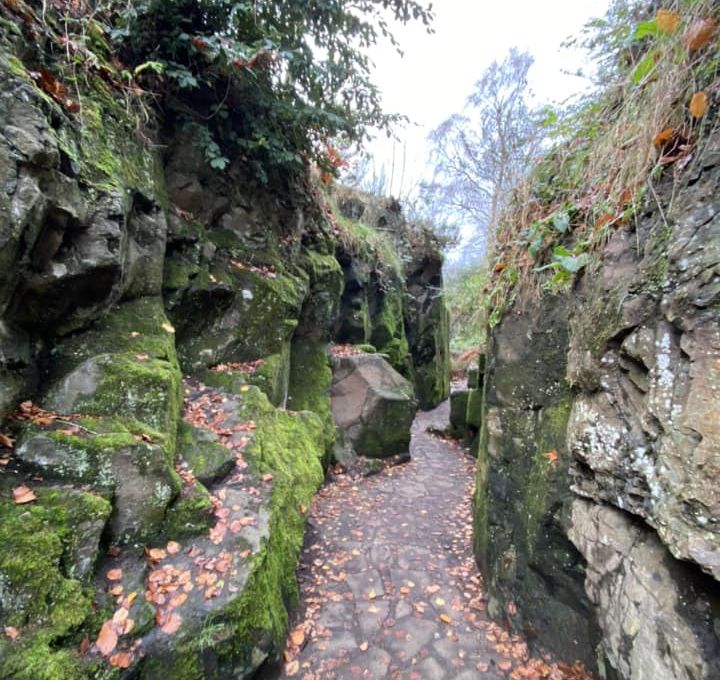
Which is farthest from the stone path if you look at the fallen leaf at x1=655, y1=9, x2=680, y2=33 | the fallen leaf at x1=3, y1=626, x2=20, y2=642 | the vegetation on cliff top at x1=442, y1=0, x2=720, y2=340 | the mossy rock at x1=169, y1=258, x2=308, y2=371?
the fallen leaf at x1=655, y1=9, x2=680, y2=33

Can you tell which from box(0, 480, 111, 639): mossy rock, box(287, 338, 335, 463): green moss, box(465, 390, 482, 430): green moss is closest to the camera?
box(0, 480, 111, 639): mossy rock

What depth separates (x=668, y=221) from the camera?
196cm

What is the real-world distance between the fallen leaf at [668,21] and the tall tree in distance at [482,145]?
33.2 feet

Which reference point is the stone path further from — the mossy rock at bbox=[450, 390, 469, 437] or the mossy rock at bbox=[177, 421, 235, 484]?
the mossy rock at bbox=[450, 390, 469, 437]

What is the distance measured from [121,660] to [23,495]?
1087mm

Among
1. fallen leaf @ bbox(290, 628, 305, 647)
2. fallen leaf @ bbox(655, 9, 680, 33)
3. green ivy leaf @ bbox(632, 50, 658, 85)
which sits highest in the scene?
Answer: fallen leaf @ bbox(655, 9, 680, 33)

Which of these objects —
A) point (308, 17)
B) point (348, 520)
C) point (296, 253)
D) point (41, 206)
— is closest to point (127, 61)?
point (308, 17)

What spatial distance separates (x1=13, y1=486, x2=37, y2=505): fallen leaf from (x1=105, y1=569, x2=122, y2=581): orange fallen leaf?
633mm

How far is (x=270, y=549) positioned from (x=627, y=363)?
2.80 metres

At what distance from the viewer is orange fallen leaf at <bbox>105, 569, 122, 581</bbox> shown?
2.20 metres

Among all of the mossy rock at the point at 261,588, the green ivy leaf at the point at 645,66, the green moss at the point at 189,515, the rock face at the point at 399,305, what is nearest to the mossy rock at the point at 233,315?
the mossy rock at the point at 261,588

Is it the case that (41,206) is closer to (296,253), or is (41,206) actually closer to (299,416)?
(299,416)

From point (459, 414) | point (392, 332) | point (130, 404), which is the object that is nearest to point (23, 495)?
point (130, 404)

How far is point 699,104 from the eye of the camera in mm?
1860
